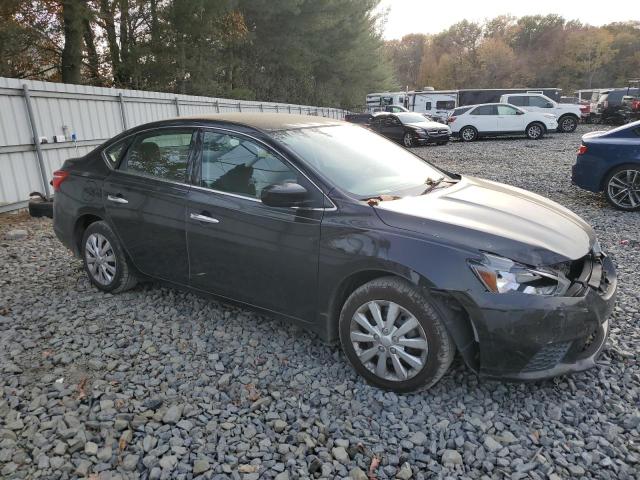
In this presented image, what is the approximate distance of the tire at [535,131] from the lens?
19078mm

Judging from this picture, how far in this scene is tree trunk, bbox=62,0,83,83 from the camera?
13.7m

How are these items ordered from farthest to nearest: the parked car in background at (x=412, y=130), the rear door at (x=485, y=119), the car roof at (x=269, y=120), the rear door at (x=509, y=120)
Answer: the rear door at (x=485, y=119), the rear door at (x=509, y=120), the parked car in background at (x=412, y=130), the car roof at (x=269, y=120)

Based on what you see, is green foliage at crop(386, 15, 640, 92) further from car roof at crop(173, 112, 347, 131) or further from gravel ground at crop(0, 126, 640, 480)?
gravel ground at crop(0, 126, 640, 480)

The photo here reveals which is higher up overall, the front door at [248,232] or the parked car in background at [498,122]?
the front door at [248,232]

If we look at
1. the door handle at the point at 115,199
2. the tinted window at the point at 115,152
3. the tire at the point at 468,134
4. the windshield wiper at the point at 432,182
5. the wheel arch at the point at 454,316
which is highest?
the tinted window at the point at 115,152

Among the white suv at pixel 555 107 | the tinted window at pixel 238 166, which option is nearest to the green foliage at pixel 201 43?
the white suv at pixel 555 107

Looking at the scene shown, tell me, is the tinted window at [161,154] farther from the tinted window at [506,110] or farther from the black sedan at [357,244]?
the tinted window at [506,110]

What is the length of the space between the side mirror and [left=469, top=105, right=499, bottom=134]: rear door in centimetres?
1869

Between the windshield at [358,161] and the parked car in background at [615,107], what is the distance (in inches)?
897

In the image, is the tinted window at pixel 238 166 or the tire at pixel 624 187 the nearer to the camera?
the tinted window at pixel 238 166

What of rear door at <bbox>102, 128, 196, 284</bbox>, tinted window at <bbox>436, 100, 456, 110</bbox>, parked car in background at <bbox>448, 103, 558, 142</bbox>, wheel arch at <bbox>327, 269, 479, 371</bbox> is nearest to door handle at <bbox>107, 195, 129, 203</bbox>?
rear door at <bbox>102, 128, 196, 284</bbox>

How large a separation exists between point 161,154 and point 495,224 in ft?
8.63

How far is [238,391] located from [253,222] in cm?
109

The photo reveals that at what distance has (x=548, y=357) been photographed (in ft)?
8.34
